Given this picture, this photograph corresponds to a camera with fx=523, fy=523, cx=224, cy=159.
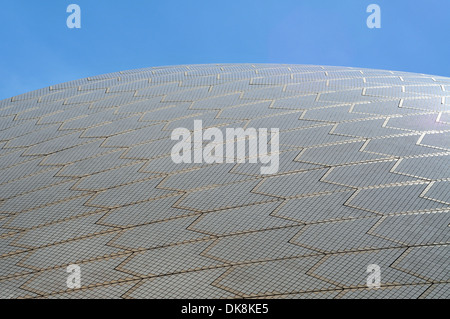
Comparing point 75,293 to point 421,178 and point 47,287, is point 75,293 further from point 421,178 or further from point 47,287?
point 421,178

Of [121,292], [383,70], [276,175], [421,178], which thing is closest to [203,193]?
[276,175]

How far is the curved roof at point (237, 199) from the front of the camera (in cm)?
952

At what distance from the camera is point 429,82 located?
17.4m

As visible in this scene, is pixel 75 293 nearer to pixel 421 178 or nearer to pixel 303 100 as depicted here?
pixel 421 178

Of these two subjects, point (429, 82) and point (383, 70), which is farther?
point (383, 70)

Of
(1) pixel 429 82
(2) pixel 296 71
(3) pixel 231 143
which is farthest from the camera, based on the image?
(2) pixel 296 71

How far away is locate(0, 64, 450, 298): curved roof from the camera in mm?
9516

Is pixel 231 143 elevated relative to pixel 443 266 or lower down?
elevated

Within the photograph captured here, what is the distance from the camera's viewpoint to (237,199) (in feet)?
37.0

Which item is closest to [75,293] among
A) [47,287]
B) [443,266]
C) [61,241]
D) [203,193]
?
[47,287]

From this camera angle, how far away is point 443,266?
30.0ft
